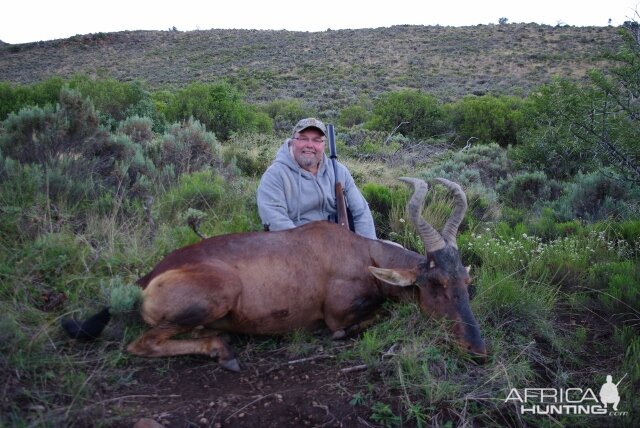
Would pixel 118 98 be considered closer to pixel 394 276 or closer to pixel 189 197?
pixel 189 197

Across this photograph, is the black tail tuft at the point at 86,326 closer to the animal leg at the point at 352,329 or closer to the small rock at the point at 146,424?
the small rock at the point at 146,424

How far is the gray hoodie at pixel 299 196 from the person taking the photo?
5.51m

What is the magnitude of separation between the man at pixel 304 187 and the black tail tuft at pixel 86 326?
6.62 ft

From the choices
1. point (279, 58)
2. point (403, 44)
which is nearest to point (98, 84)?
point (279, 58)

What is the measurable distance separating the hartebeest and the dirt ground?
6.4 inches

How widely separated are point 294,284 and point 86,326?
1.64 m

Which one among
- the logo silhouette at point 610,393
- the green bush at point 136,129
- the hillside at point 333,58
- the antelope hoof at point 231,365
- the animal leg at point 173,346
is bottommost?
the logo silhouette at point 610,393

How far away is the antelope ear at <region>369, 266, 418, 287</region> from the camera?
4258 mm

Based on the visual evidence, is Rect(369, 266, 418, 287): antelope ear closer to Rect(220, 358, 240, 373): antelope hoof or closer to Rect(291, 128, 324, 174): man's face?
Rect(220, 358, 240, 373): antelope hoof

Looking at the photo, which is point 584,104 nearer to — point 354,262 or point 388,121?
point 354,262

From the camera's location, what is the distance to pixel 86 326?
383cm

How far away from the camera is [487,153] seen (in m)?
12.9

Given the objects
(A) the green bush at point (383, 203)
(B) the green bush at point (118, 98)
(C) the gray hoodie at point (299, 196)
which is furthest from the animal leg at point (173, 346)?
(B) the green bush at point (118, 98)

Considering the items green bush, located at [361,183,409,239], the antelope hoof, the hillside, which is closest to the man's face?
green bush, located at [361,183,409,239]
